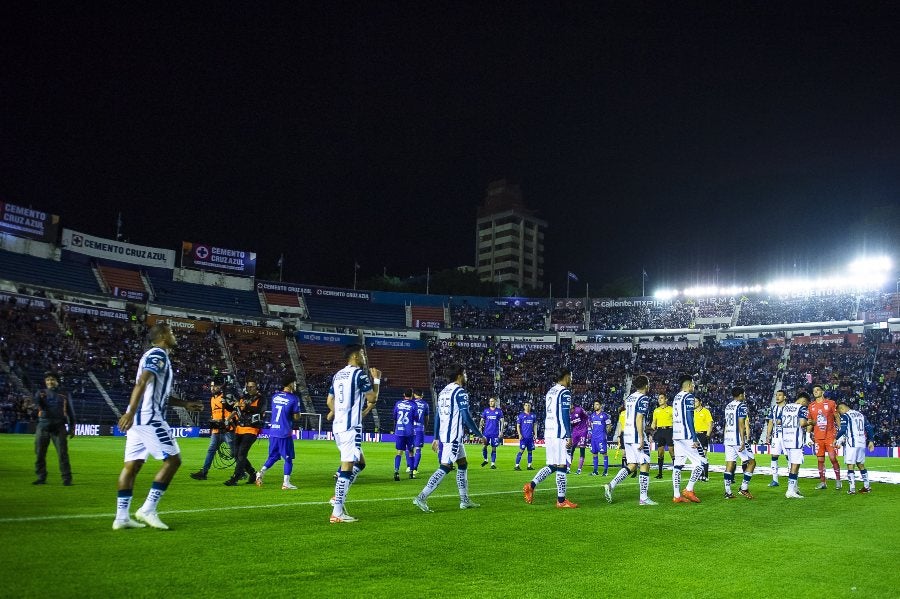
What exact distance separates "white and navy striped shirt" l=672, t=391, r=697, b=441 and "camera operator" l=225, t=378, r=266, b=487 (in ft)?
31.0

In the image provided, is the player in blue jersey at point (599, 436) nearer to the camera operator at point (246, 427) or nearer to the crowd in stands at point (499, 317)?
the camera operator at point (246, 427)

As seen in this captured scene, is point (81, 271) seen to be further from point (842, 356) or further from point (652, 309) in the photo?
point (842, 356)

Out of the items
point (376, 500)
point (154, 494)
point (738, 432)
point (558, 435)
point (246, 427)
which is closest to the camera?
point (154, 494)

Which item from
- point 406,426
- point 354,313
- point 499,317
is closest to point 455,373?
point 406,426

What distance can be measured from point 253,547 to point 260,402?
8.55 meters

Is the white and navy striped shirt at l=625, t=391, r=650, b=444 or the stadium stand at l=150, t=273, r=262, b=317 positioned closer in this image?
the white and navy striped shirt at l=625, t=391, r=650, b=444

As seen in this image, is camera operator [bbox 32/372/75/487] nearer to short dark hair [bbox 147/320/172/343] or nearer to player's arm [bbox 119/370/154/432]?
short dark hair [bbox 147/320/172/343]

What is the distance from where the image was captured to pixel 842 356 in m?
56.8

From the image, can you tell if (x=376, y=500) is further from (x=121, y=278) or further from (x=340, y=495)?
(x=121, y=278)

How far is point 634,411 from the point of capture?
14.6m

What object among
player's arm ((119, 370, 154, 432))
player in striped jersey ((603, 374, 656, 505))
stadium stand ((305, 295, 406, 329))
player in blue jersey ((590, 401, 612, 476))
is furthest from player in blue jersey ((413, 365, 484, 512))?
stadium stand ((305, 295, 406, 329))

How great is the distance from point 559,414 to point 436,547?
18.1 feet

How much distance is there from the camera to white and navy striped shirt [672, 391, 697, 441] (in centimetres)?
1441

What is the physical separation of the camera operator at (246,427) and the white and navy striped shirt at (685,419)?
9461 millimetres
